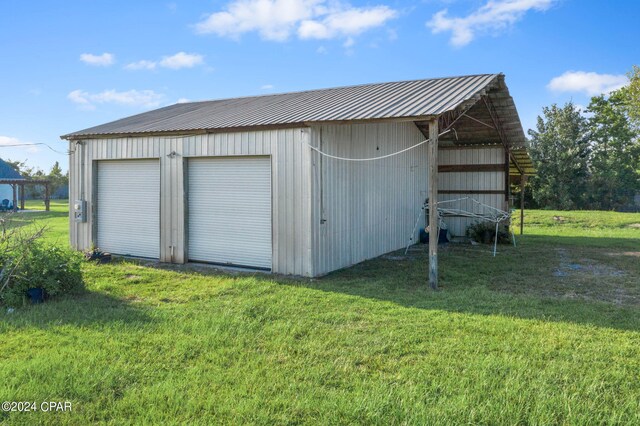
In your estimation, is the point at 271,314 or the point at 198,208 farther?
the point at 198,208

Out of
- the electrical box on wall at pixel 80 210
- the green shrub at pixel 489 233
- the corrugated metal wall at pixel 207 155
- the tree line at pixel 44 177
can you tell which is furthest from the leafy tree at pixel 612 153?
the tree line at pixel 44 177

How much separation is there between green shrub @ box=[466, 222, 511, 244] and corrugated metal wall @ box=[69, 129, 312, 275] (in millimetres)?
6944

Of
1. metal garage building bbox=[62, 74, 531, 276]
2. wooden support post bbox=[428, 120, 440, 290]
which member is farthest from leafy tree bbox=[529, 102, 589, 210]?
wooden support post bbox=[428, 120, 440, 290]

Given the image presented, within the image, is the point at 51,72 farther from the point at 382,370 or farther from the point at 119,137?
the point at 382,370

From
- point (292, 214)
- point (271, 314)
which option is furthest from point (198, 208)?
point (271, 314)

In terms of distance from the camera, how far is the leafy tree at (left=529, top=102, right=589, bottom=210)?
2686cm

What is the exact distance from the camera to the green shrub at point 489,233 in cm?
1259

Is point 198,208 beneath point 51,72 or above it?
beneath

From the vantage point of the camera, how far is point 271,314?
208 inches

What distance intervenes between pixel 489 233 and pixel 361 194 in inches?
203

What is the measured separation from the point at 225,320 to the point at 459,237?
9.98 m

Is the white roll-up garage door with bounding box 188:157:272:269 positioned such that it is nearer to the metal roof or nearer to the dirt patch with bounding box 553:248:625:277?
the metal roof

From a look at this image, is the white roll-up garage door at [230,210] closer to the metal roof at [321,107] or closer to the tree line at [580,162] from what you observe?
the metal roof at [321,107]

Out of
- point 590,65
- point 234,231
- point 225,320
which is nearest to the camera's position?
point 225,320
